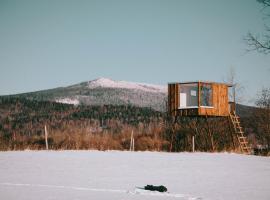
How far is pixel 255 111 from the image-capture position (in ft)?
112

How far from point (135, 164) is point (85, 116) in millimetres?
51943

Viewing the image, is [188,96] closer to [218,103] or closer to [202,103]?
[202,103]

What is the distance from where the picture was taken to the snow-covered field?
9125mm

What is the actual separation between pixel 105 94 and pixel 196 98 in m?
91.5

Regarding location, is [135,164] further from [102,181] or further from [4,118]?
[4,118]

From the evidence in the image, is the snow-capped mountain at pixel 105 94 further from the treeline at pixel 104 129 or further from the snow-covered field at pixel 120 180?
the snow-covered field at pixel 120 180

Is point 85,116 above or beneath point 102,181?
above

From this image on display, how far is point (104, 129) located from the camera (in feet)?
177

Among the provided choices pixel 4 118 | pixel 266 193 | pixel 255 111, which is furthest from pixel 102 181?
pixel 4 118

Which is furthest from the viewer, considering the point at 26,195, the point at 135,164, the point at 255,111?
the point at 255,111

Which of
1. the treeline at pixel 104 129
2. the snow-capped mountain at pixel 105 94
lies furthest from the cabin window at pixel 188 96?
the snow-capped mountain at pixel 105 94

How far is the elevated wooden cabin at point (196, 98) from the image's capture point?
24719 millimetres

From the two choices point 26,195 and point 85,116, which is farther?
point 85,116

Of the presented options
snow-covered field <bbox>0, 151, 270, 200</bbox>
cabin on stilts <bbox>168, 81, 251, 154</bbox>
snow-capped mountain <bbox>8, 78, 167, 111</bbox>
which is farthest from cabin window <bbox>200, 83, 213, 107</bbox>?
snow-capped mountain <bbox>8, 78, 167, 111</bbox>
